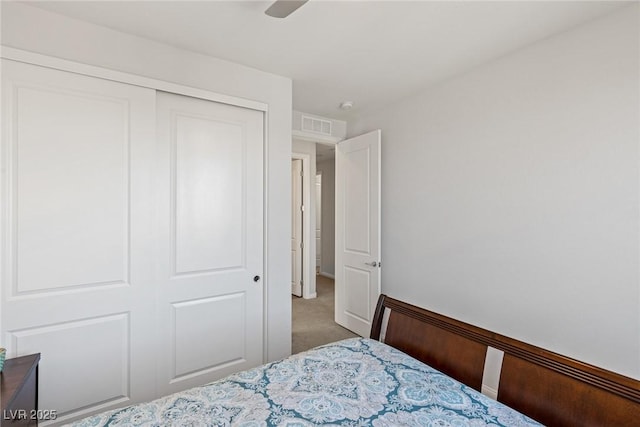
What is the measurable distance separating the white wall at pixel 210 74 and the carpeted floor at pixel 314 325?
69cm

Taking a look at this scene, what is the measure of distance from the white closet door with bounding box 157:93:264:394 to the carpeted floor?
0.88 metres

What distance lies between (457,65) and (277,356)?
2.71m

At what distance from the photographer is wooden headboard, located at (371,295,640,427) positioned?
1.03m

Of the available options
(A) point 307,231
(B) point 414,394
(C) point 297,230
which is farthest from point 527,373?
(C) point 297,230

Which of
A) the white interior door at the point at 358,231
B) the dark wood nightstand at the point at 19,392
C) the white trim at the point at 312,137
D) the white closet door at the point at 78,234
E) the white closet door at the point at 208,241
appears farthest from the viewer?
the white trim at the point at 312,137

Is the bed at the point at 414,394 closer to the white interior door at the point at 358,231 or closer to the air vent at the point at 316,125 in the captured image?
the white interior door at the point at 358,231

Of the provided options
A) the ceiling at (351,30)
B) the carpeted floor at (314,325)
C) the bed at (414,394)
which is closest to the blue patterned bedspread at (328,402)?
the bed at (414,394)

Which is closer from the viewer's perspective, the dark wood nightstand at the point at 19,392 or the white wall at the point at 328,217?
the dark wood nightstand at the point at 19,392

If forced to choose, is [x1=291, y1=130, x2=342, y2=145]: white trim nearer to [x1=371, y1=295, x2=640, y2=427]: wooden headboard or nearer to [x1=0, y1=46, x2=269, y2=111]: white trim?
[x1=0, y1=46, x2=269, y2=111]: white trim

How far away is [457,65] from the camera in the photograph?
7.87 feet

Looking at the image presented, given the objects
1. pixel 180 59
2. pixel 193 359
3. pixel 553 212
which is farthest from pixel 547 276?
pixel 180 59

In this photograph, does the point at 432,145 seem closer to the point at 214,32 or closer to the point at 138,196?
the point at 214,32

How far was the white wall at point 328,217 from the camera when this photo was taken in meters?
6.50

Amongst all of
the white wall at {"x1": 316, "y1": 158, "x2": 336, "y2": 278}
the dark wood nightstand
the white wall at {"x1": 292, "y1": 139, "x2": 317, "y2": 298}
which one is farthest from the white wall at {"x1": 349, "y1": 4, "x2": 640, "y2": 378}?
the white wall at {"x1": 316, "y1": 158, "x2": 336, "y2": 278}
